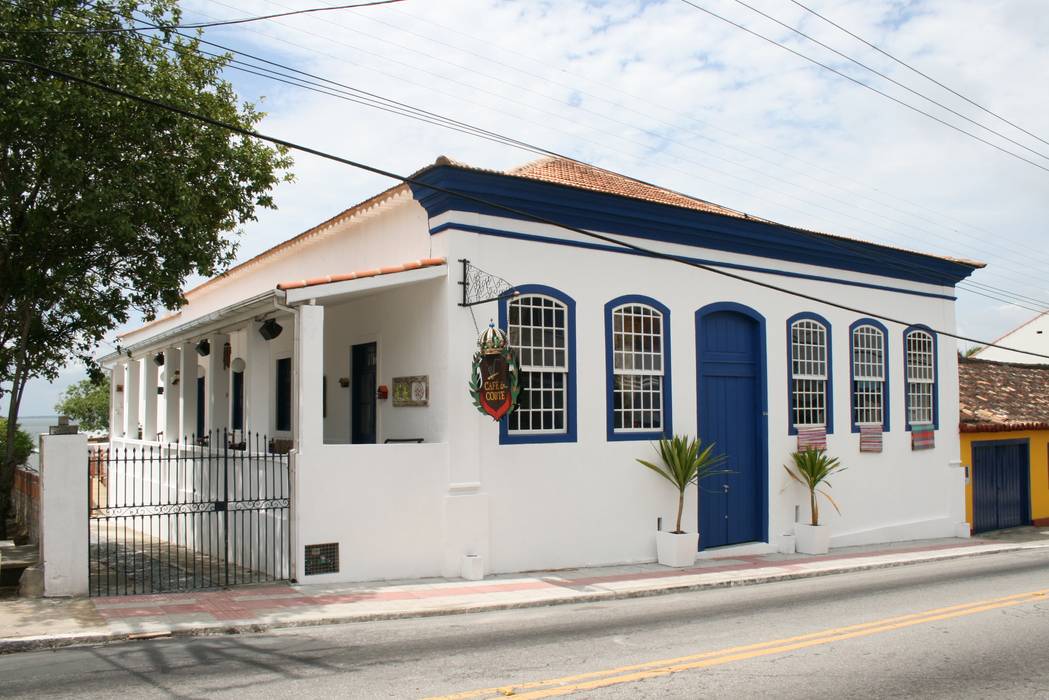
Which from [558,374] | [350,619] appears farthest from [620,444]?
[350,619]

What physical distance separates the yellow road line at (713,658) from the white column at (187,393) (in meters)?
11.7

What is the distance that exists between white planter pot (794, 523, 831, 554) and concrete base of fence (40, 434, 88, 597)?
1149cm

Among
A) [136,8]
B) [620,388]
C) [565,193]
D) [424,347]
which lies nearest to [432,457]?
[424,347]

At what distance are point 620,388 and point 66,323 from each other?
8631mm

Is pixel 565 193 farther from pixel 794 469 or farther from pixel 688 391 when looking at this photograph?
pixel 794 469

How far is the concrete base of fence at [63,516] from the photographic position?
9.54 metres

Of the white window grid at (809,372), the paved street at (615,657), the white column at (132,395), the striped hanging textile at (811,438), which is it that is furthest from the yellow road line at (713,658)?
the white column at (132,395)

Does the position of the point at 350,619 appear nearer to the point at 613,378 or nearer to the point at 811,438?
the point at 613,378

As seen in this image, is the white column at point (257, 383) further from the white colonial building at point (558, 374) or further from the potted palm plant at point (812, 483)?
the potted palm plant at point (812, 483)

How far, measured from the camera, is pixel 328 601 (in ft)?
32.2

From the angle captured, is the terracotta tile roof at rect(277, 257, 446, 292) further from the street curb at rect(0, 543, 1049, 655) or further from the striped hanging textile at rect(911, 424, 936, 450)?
the striped hanging textile at rect(911, 424, 936, 450)

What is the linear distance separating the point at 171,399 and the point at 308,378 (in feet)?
29.0

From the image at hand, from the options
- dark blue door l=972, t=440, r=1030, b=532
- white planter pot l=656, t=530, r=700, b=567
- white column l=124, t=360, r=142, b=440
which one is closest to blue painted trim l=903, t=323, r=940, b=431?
dark blue door l=972, t=440, r=1030, b=532

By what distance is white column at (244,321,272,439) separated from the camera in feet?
42.3
